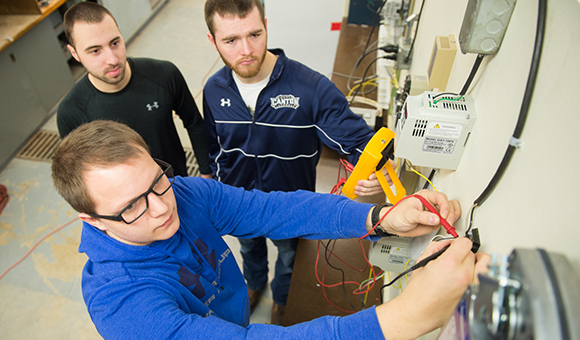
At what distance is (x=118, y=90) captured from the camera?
5.58 feet

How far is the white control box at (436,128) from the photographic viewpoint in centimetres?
87

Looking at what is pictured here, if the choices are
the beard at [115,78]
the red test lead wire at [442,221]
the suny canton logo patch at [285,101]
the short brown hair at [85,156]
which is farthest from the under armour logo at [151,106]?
the red test lead wire at [442,221]

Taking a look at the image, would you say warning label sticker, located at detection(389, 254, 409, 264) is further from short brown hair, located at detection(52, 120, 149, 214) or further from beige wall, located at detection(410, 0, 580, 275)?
short brown hair, located at detection(52, 120, 149, 214)

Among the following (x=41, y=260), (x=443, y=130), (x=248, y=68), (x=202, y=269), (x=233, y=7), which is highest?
(x=233, y=7)

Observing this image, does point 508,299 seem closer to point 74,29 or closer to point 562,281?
point 562,281

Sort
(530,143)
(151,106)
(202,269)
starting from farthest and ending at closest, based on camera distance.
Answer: (151,106)
(202,269)
(530,143)

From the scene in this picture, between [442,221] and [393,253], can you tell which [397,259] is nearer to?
[393,253]

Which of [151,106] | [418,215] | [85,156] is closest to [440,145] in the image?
[418,215]

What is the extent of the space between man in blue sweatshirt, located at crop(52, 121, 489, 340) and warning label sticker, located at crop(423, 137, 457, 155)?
0.44 ft

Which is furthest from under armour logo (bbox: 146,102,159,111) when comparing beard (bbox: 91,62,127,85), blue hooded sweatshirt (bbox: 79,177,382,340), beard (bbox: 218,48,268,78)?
blue hooded sweatshirt (bbox: 79,177,382,340)

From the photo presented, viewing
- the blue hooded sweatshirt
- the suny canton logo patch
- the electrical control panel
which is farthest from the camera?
the suny canton logo patch

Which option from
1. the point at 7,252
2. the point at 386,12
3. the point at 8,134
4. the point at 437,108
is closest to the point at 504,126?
the point at 437,108

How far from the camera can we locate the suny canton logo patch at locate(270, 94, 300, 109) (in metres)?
1.50

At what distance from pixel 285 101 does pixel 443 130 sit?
30.1 inches
